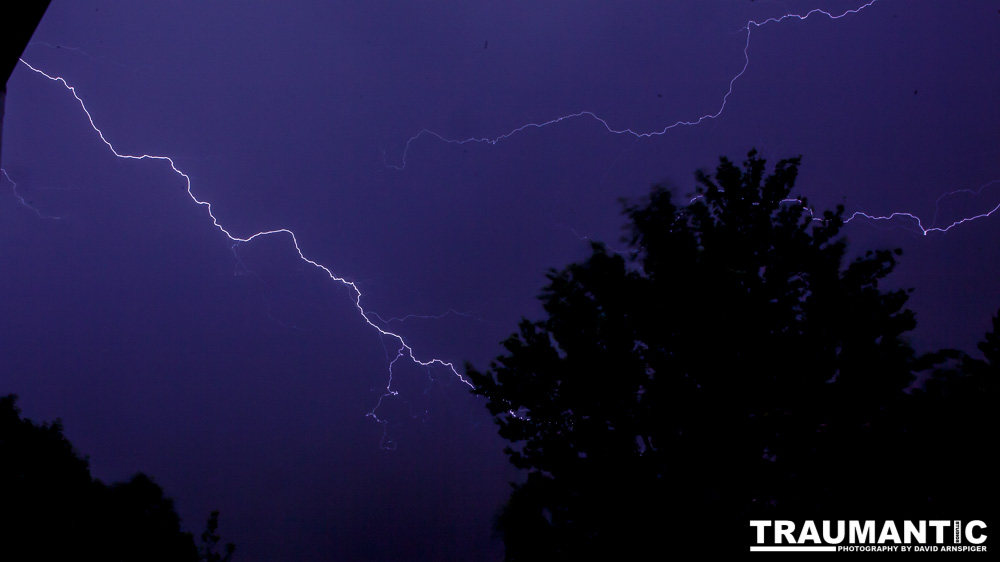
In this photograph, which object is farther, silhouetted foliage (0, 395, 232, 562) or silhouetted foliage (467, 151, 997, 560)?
silhouetted foliage (0, 395, 232, 562)

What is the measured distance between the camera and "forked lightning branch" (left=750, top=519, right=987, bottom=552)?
418 cm

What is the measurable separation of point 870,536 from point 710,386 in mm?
1721

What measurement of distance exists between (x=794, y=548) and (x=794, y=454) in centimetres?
79

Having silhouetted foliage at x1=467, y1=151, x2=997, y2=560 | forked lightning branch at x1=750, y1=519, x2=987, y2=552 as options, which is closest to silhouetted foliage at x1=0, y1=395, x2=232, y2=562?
silhouetted foliage at x1=467, y1=151, x2=997, y2=560

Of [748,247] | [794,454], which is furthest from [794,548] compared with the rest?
[748,247]

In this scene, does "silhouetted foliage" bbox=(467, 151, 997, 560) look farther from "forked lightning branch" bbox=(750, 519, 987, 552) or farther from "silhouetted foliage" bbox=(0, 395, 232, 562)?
"silhouetted foliage" bbox=(0, 395, 232, 562)

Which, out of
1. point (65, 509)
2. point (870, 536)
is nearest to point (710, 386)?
point (870, 536)

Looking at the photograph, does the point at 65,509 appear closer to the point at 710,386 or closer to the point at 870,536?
the point at 710,386

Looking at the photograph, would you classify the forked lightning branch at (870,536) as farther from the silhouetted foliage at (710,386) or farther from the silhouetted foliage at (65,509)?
the silhouetted foliage at (65,509)

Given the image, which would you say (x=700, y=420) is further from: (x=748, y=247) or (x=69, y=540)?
(x=69, y=540)

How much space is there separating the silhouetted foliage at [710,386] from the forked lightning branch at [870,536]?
0.11 m

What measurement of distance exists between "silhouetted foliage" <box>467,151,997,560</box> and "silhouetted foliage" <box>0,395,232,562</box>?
5648 millimetres

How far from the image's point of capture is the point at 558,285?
6.14 metres

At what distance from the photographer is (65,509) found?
6.75 m
